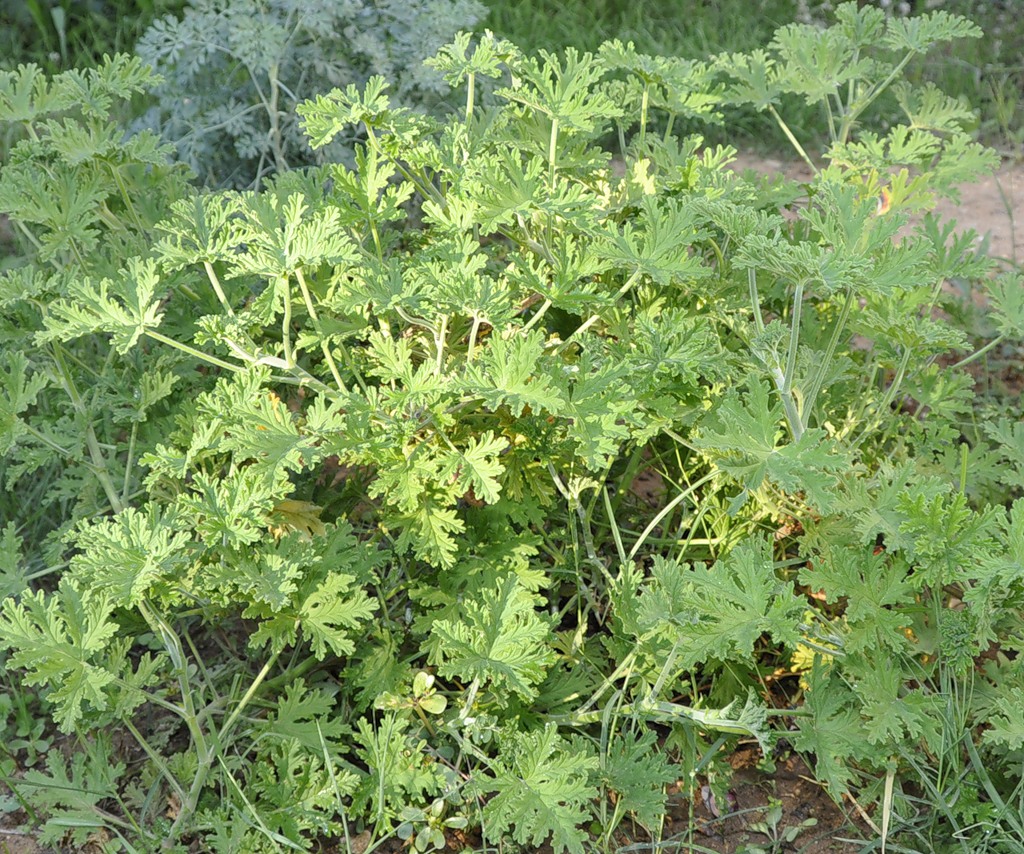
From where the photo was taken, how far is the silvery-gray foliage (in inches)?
142

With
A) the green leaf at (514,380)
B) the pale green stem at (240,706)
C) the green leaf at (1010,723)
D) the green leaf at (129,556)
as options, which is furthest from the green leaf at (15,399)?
the green leaf at (1010,723)

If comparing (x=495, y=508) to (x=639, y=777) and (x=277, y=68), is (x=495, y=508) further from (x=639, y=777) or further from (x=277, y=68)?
(x=277, y=68)

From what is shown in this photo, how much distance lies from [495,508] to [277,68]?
183 centimetres

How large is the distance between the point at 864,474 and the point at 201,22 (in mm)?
2486

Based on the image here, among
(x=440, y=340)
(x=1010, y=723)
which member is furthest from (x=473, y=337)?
(x=1010, y=723)

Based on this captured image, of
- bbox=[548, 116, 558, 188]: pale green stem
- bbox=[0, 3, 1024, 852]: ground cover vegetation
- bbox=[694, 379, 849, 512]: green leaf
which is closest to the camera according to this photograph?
bbox=[694, 379, 849, 512]: green leaf

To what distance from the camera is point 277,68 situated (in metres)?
3.54

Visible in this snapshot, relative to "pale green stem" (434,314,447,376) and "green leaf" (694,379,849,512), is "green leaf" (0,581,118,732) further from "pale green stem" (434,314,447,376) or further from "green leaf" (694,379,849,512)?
"green leaf" (694,379,849,512)

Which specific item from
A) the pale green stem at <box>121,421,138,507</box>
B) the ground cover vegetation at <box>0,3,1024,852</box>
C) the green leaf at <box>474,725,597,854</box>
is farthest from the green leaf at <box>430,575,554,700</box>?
the pale green stem at <box>121,421,138,507</box>

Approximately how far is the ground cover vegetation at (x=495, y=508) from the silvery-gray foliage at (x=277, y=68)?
3.11ft

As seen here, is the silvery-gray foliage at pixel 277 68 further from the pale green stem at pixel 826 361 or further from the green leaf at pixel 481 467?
the pale green stem at pixel 826 361

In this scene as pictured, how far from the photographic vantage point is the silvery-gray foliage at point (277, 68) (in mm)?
3602

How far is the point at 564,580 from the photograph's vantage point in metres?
2.70

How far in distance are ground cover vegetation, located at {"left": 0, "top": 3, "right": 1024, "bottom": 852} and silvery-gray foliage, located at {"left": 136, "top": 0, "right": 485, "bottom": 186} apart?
37.4 inches
